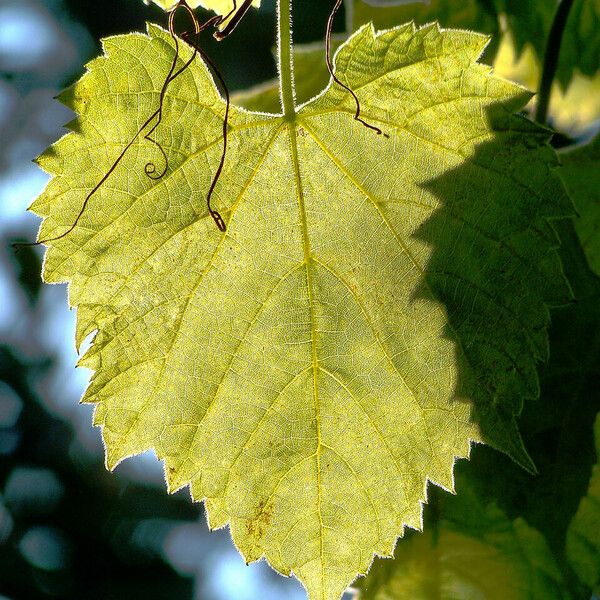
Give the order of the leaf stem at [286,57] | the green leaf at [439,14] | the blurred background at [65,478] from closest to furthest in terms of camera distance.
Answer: the leaf stem at [286,57] → the green leaf at [439,14] → the blurred background at [65,478]

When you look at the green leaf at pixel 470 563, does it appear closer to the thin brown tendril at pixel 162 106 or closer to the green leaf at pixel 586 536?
the green leaf at pixel 586 536

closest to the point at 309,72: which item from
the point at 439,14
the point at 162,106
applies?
the point at 439,14

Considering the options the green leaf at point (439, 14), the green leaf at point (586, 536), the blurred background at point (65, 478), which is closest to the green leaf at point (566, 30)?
the green leaf at point (439, 14)

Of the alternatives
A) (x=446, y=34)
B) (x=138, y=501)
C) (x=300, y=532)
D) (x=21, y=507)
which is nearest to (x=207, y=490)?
(x=300, y=532)

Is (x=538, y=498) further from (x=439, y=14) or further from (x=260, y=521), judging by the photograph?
(x=439, y=14)

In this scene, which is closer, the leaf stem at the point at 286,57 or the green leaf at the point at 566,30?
the leaf stem at the point at 286,57

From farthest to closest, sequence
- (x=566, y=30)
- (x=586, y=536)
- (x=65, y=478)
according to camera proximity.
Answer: (x=65, y=478) < (x=566, y=30) < (x=586, y=536)
